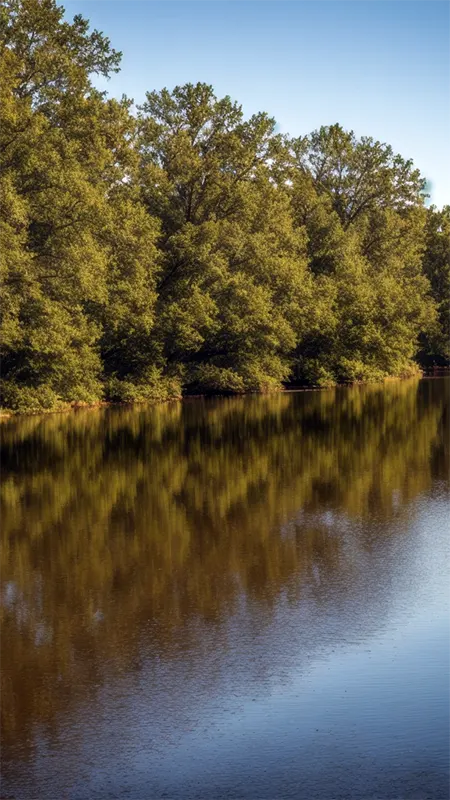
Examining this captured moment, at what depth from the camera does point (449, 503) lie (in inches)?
734

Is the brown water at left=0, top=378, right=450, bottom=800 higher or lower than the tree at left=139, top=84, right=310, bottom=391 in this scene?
lower

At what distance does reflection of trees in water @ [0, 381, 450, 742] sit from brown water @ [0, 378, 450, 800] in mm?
55

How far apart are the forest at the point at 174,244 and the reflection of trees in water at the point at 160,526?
11.2 m

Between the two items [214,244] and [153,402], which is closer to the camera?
[153,402]

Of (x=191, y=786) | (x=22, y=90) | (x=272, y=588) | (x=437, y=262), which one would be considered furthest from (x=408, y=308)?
(x=191, y=786)

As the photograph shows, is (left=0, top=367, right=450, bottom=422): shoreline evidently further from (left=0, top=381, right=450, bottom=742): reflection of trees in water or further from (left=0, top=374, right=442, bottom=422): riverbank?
(left=0, top=381, right=450, bottom=742): reflection of trees in water

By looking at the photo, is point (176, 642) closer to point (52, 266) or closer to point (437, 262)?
point (52, 266)

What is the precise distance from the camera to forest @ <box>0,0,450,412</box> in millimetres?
45344

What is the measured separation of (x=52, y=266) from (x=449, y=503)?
30407 millimetres

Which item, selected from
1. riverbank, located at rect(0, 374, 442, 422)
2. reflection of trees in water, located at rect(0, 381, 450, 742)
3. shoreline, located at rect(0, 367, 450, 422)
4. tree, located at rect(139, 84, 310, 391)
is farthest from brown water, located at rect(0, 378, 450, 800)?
tree, located at rect(139, 84, 310, 391)

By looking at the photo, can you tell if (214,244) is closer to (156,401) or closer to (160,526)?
(156,401)

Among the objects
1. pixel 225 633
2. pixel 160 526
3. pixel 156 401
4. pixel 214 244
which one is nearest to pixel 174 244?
pixel 214 244

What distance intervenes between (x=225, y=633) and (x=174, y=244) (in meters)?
50.6

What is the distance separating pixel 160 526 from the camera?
17047 millimetres
